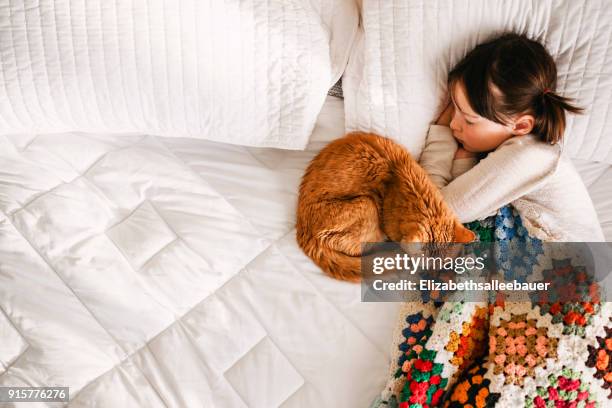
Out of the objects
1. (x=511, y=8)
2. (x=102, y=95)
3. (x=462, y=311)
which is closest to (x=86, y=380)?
(x=102, y=95)

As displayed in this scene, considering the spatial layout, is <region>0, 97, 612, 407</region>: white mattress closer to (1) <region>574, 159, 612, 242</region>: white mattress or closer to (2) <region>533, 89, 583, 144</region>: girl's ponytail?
(1) <region>574, 159, 612, 242</region>: white mattress

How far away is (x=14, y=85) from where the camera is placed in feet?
3.22

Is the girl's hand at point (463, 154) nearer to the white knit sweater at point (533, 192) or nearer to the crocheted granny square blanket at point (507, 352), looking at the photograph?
the white knit sweater at point (533, 192)

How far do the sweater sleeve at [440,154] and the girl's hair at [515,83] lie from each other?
10 cm

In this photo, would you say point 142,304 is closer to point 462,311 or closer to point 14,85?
point 14,85

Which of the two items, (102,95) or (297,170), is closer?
(102,95)

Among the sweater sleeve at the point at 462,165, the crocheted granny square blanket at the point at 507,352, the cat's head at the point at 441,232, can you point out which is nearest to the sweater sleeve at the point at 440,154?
the sweater sleeve at the point at 462,165

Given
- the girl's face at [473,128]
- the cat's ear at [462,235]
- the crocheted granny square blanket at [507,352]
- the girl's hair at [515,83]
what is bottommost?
the crocheted granny square blanket at [507,352]

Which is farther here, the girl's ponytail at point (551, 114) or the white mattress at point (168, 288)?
the girl's ponytail at point (551, 114)

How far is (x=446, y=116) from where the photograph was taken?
1.14 m

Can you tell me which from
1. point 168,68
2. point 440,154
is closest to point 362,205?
point 440,154

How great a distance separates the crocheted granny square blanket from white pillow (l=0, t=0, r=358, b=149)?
0.47m

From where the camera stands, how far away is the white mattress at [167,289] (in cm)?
89

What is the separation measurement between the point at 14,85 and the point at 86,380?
0.56 metres
